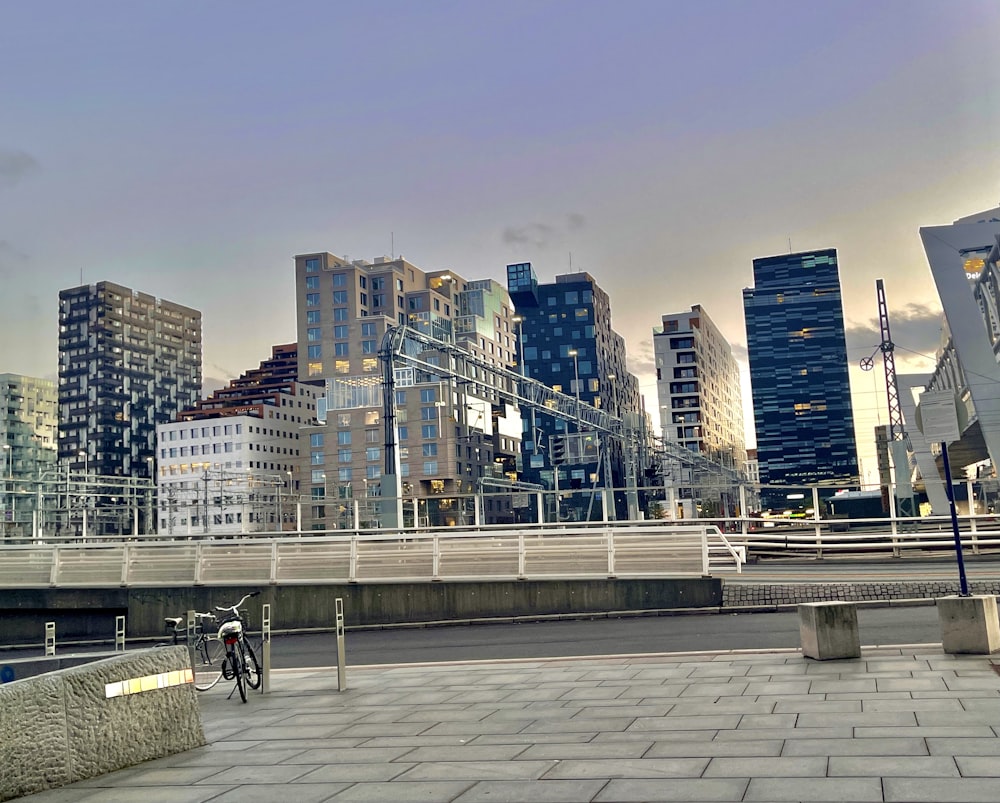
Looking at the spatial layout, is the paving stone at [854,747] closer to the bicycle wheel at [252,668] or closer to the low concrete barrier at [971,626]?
the low concrete barrier at [971,626]

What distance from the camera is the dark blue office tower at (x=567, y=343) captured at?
16462cm

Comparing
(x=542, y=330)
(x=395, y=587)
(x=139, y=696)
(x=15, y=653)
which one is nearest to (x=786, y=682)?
(x=139, y=696)

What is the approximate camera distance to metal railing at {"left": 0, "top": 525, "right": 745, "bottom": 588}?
20.1 m

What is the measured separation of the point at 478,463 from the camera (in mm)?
112938

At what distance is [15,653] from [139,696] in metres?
16.0

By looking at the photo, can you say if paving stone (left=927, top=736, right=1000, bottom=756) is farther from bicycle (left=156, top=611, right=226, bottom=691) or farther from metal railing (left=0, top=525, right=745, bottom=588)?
metal railing (left=0, top=525, right=745, bottom=588)

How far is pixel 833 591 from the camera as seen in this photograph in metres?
19.3

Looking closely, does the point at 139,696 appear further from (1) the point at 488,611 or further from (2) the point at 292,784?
(1) the point at 488,611

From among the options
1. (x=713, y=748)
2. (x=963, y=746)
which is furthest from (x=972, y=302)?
(x=713, y=748)

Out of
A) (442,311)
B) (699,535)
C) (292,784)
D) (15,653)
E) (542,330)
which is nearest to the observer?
(292,784)

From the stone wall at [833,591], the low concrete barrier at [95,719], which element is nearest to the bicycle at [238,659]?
the low concrete barrier at [95,719]

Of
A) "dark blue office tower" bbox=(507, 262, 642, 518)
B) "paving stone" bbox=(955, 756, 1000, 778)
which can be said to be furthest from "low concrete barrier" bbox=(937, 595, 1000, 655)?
"dark blue office tower" bbox=(507, 262, 642, 518)

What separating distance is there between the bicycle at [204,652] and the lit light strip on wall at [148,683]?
386cm

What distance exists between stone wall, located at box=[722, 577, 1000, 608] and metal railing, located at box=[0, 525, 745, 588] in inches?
29.1
